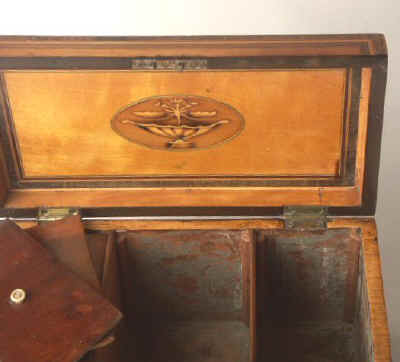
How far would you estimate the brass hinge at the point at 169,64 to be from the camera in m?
1.38

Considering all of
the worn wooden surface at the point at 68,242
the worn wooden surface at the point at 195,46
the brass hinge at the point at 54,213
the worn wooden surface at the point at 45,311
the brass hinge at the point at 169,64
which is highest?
the worn wooden surface at the point at 195,46

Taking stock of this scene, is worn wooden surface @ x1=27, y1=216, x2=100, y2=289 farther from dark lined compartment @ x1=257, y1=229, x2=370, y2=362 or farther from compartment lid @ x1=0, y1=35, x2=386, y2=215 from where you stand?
dark lined compartment @ x1=257, y1=229, x2=370, y2=362

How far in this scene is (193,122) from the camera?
5.01 ft

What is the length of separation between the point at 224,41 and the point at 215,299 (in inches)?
30.4

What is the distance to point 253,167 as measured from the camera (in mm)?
1608

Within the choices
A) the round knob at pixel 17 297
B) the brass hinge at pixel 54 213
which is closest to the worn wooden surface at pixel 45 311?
the round knob at pixel 17 297

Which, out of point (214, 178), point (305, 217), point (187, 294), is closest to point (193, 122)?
point (214, 178)

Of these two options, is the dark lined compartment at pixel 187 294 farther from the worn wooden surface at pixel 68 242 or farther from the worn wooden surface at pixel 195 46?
the worn wooden surface at pixel 195 46

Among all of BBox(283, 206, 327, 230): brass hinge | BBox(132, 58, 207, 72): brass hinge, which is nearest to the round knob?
BBox(132, 58, 207, 72): brass hinge

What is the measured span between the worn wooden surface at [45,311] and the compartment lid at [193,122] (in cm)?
24

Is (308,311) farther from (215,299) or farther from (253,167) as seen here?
(253,167)

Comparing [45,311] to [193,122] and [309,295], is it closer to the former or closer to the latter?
[193,122]

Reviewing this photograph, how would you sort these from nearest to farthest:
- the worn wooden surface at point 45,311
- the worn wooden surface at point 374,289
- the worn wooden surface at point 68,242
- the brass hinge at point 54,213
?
the worn wooden surface at point 45,311, the worn wooden surface at point 374,289, the worn wooden surface at point 68,242, the brass hinge at point 54,213

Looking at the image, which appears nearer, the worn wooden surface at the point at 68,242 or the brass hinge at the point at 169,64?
the brass hinge at the point at 169,64
